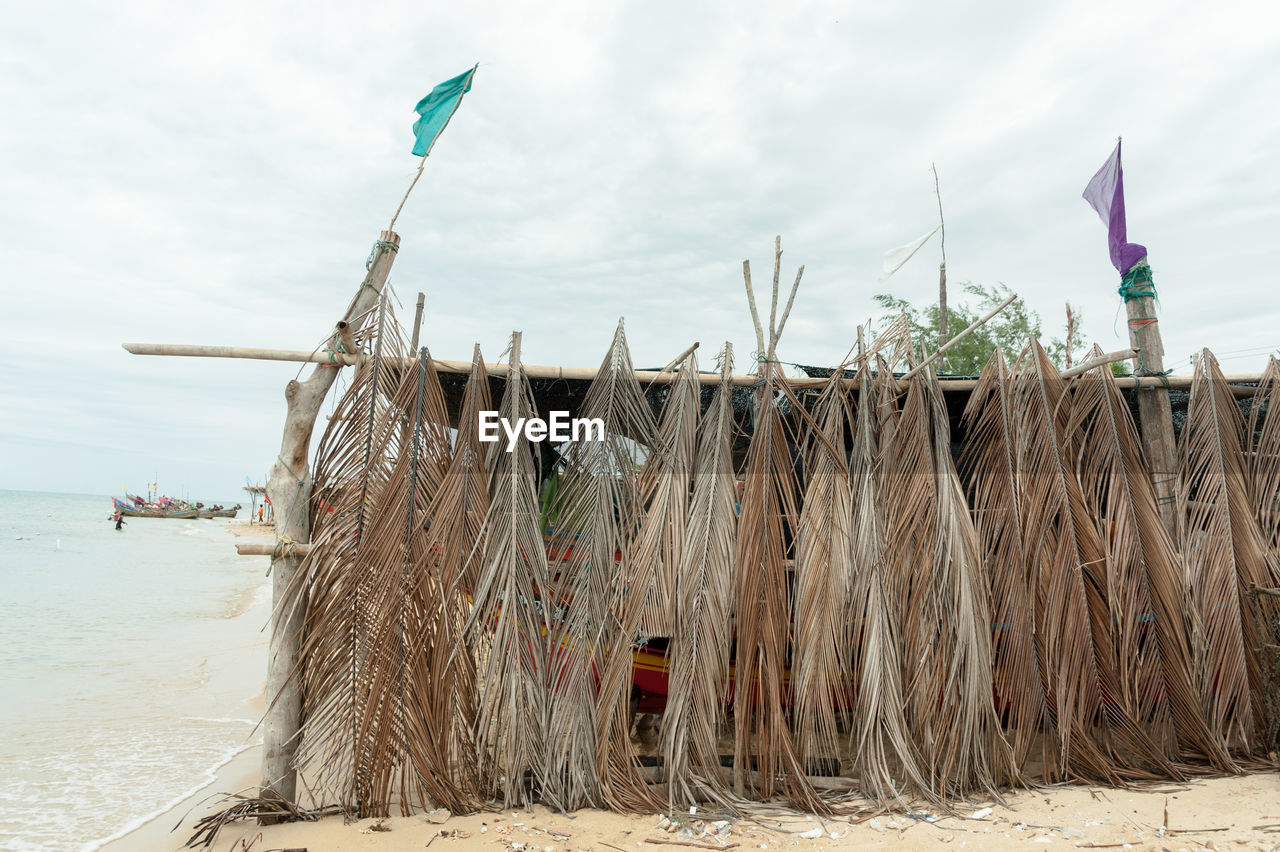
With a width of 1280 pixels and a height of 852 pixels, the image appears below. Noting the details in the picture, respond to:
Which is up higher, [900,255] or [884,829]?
[900,255]

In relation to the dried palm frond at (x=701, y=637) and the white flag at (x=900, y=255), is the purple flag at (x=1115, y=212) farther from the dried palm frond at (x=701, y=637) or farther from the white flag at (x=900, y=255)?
the dried palm frond at (x=701, y=637)

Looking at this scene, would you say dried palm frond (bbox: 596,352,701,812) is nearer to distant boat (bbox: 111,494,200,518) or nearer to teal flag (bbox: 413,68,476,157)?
teal flag (bbox: 413,68,476,157)

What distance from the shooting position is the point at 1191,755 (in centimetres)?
340

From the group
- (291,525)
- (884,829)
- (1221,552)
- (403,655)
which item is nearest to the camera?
(884,829)

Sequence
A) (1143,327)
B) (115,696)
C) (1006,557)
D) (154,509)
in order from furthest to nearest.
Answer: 1. (154,509)
2. (115,696)
3. (1143,327)
4. (1006,557)

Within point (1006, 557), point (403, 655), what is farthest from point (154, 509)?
point (1006, 557)

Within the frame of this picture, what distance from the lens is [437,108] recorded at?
3826 mm

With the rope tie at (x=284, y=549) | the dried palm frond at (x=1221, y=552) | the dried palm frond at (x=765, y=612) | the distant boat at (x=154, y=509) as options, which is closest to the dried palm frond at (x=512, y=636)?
the rope tie at (x=284, y=549)

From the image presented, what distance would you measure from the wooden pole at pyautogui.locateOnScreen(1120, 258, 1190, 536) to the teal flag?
4.11 meters

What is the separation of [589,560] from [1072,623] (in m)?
2.46

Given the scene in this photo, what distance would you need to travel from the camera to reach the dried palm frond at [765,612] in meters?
3.09

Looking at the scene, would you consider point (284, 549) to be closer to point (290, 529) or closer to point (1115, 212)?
point (290, 529)

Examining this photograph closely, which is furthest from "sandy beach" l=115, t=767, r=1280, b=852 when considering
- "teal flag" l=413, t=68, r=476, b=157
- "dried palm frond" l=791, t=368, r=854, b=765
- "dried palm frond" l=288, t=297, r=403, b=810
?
"teal flag" l=413, t=68, r=476, b=157

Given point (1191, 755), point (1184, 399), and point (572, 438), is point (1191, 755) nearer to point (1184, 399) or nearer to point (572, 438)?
point (1184, 399)
